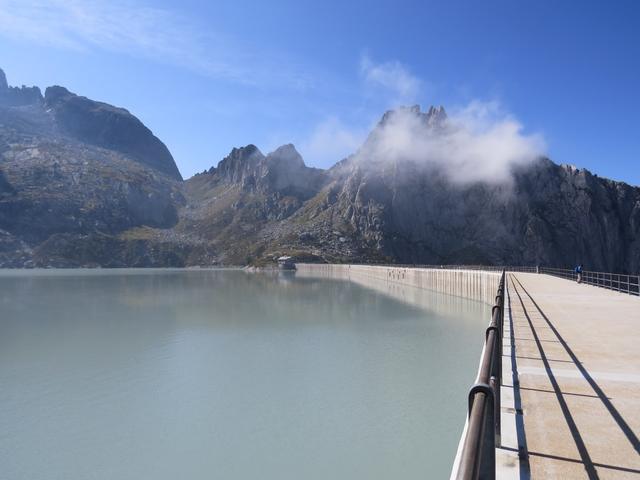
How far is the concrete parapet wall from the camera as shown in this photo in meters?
62.6

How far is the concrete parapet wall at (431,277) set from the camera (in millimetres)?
62638

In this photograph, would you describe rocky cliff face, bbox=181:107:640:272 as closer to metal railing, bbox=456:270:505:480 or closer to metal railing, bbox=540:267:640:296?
metal railing, bbox=540:267:640:296

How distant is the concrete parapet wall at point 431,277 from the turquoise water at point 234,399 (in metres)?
21.6

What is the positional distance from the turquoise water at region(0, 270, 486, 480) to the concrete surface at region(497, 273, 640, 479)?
15.4 feet

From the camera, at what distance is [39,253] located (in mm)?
197125

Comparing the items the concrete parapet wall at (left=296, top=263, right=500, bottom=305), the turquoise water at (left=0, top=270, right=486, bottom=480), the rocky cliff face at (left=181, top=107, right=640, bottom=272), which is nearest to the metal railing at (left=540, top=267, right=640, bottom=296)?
the concrete parapet wall at (left=296, top=263, right=500, bottom=305)

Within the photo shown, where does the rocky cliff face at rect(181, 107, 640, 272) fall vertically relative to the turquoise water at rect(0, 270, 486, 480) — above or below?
above

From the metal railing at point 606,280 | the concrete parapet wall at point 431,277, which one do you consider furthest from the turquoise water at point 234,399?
the concrete parapet wall at point 431,277

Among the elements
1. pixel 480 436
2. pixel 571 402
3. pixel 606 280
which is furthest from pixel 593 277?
pixel 480 436

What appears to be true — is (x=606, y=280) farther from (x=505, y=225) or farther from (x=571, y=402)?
(x=505, y=225)

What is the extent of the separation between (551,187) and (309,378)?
191m

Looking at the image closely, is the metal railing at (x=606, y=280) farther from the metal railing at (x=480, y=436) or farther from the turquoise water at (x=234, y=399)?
the metal railing at (x=480, y=436)

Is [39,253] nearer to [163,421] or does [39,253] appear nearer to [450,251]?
[450,251]

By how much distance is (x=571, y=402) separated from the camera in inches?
353
